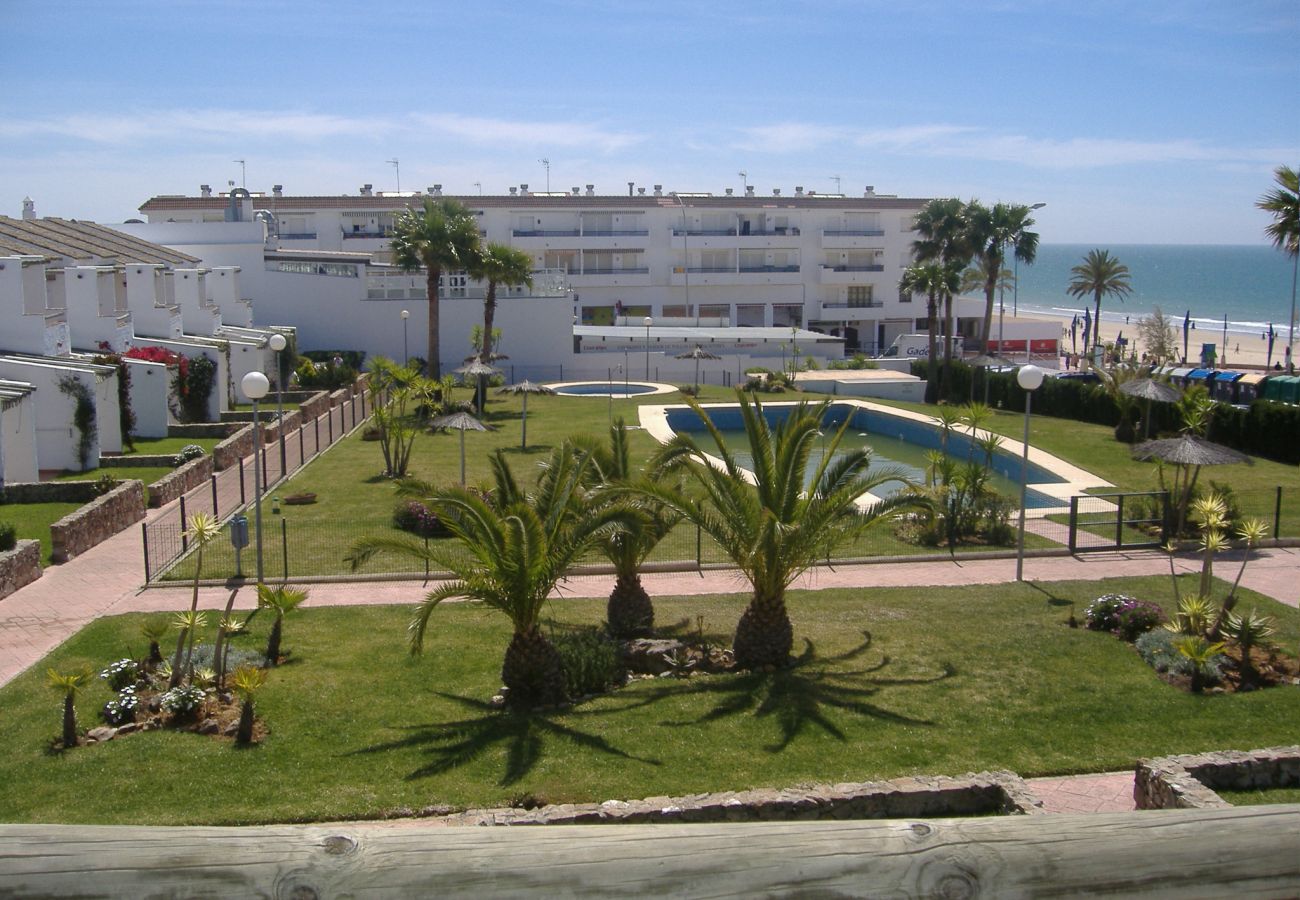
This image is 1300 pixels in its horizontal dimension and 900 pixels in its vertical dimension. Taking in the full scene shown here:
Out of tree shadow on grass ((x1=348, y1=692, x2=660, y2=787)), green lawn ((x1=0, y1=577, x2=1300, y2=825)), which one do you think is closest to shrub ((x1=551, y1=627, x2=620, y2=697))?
green lawn ((x1=0, y1=577, x2=1300, y2=825))

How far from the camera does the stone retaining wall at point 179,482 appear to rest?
23.8 m

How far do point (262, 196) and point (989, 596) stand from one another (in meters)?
59.3

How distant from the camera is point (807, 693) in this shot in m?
13.0

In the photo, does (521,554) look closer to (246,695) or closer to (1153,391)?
(246,695)

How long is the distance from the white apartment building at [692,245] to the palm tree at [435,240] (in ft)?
78.9

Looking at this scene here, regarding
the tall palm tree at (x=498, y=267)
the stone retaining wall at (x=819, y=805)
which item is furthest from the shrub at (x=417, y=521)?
the tall palm tree at (x=498, y=267)

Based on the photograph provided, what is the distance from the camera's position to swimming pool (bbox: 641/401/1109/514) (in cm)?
2736

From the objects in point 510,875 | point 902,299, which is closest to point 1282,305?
point 902,299

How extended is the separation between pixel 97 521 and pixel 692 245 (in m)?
51.5

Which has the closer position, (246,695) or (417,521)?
(246,695)

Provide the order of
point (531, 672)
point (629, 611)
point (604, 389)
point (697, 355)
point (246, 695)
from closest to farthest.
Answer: point (246, 695) → point (531, 672) → point (629, 611) → point (697, 355) → point (604, 389)

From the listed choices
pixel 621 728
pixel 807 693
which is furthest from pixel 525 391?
pixel 621 728

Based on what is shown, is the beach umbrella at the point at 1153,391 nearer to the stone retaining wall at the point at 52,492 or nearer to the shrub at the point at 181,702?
the shrub at the point at 181,702

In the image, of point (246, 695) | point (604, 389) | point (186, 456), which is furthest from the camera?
point (604, 389)
